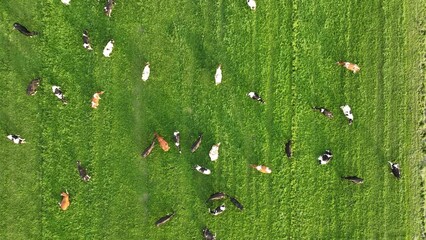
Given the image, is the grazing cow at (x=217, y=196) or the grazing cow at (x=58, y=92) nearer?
the grazing cow at (x=58, y=92)

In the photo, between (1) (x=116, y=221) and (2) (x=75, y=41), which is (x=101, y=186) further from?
(2) (x=75, y=41)

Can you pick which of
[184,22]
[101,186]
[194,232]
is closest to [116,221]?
[101,186]

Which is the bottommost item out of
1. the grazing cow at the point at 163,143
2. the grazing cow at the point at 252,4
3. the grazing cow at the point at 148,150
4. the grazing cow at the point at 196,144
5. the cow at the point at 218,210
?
the cow at the point at 218,210

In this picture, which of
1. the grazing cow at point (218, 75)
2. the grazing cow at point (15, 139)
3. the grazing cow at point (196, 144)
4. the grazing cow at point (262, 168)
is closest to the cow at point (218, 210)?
the grazing cow at point (262, 168)

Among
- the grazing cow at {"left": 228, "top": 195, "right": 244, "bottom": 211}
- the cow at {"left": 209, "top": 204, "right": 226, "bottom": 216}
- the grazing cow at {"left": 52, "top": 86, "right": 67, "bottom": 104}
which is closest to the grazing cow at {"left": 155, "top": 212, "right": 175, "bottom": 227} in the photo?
the cow at {"left": 209, "top": 204, "right": 226, "bottom": 216}

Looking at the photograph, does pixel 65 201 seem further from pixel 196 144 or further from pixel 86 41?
pixel 86 41

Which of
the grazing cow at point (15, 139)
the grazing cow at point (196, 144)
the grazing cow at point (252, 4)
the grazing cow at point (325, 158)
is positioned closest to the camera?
the grazing cow at point (15, 139)

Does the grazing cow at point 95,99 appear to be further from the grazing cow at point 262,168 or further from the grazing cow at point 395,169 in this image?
the grazing cow at point 395,169

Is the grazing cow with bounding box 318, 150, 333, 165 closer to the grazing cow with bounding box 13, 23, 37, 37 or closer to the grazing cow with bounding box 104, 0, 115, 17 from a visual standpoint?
the grazing cow with bounding box 104, 0, 115, 17
